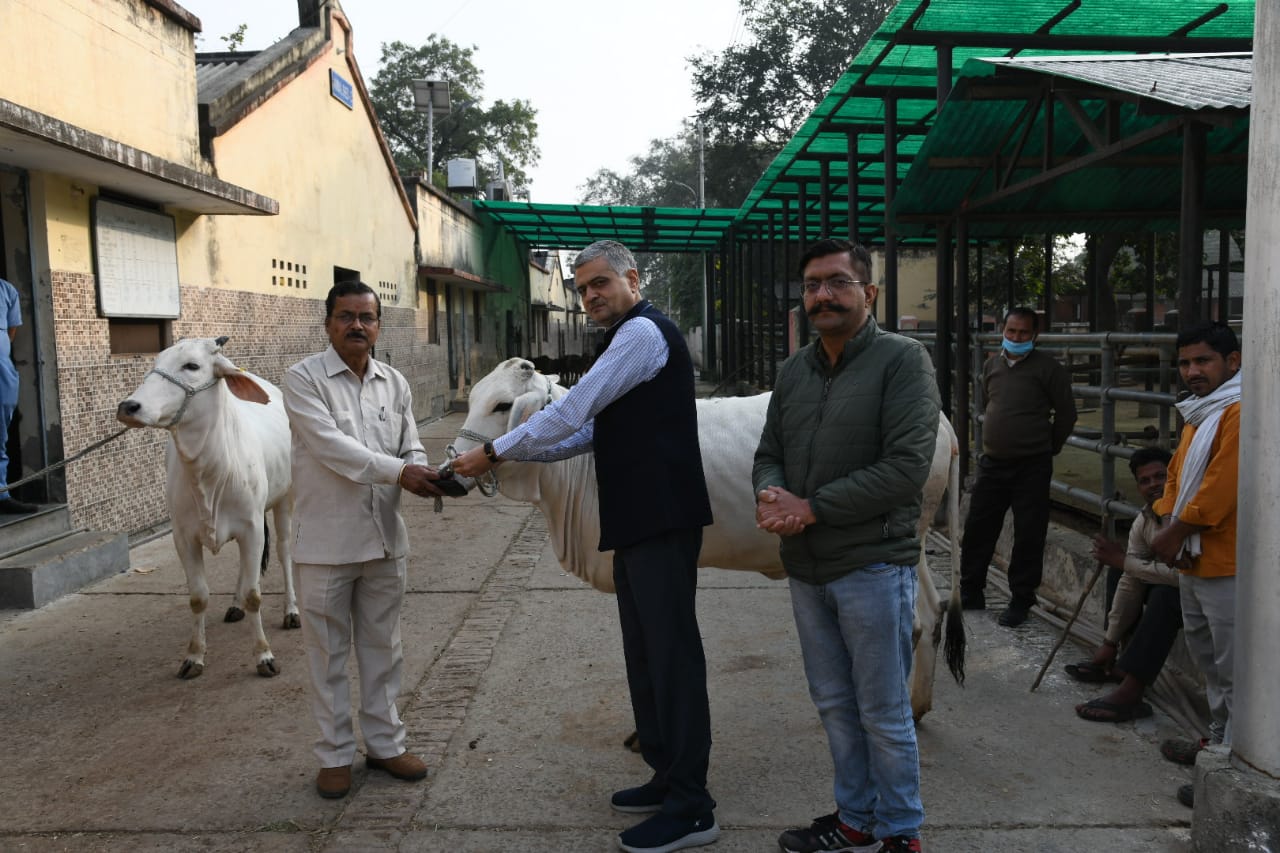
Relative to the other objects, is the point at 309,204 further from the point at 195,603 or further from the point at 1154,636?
the point at 1154,636

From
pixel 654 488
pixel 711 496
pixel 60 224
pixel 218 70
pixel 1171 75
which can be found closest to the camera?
pixel 654 488

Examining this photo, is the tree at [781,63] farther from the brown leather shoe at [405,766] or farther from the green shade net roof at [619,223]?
the brown leather shoe at [405,766]

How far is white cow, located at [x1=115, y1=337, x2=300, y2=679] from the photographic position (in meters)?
4.83

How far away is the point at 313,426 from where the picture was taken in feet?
12.1

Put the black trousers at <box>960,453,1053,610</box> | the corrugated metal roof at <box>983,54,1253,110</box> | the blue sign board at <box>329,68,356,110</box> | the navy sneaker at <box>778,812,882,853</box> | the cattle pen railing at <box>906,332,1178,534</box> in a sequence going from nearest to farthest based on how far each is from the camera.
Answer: the navy sneaker at <box>778,812,882,853</box>
the corrugated metal roof at <box>983,54,1253,110</box>
the cattle pen railing at <box>906,332,1178,534</box>
the black trousers at <box>960,453,1053,610</box>
the blue sign board at <box>329,68,356,110</box>

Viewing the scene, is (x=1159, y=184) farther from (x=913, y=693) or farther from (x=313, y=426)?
(x=313, y=426)

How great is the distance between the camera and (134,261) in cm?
Answer: 830

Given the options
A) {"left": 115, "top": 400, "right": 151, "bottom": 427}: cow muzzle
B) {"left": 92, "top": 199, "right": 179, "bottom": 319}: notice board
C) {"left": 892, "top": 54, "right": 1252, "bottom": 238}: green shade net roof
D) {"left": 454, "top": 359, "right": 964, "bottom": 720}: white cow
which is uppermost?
{"left": 892, "top": 54, "right": 1252, "bottom": 238}: green shade net roof

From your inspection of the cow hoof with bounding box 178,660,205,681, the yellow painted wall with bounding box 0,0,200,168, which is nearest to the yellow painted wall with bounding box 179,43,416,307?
the yellow painted wall with bounding box 0,0,200,168

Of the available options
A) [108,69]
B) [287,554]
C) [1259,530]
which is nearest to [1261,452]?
[1259,530]

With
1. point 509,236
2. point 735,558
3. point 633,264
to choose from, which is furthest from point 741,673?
point 509,236

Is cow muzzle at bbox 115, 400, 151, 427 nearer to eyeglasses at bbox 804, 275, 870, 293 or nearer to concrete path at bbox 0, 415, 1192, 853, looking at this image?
concrete path at bbox 0, 415, 1192, 853

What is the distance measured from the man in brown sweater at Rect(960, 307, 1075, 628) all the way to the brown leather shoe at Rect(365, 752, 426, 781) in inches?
130

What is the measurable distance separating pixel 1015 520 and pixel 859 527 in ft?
10.1
